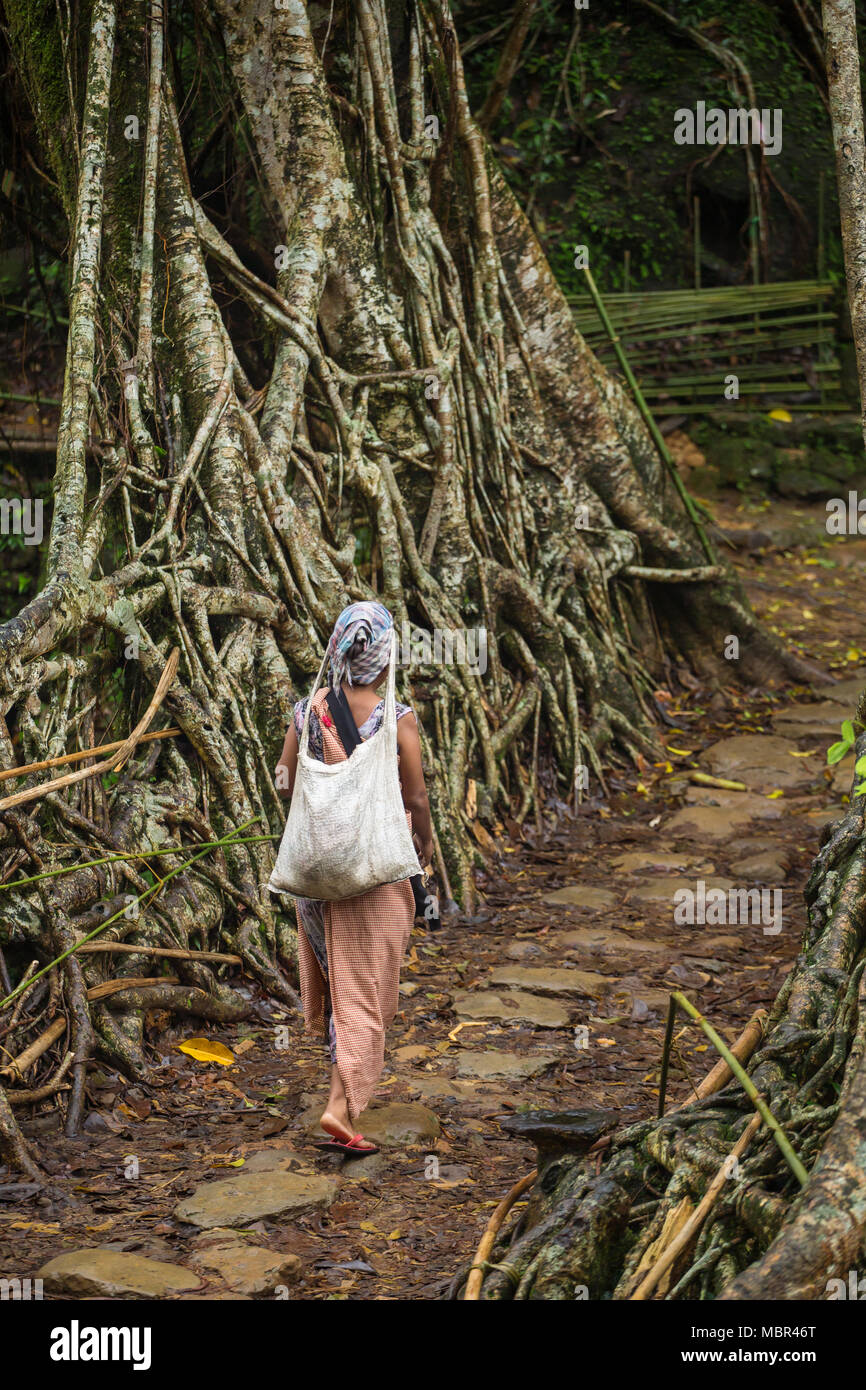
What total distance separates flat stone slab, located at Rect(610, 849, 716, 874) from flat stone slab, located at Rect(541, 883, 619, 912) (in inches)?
9.6

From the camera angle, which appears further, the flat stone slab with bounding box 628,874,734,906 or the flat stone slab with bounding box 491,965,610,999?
the flat stone slab with bounding box 628,874,734,906

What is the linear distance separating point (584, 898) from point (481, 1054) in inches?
54.8

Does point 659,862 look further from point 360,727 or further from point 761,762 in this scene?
point 360,727

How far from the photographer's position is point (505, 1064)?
4.04 m

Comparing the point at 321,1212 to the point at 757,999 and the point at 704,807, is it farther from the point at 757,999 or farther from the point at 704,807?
the point at 704,807

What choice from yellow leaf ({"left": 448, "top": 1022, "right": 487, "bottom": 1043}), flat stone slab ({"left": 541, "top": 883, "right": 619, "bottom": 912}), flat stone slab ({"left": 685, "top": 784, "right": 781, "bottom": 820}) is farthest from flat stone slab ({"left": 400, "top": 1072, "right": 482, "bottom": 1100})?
flat stone slab ({"left": 685, "top": 784, "right": 781, "bottom": 820})

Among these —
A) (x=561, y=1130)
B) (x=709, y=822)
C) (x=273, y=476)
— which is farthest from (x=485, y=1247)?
(x=709, y=822)

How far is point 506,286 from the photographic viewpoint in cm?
670

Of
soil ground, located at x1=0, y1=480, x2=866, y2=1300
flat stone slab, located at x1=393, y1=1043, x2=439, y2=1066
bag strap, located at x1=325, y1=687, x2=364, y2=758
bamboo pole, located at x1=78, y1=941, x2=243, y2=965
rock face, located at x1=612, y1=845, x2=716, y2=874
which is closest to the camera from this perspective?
soil ground, located at x1=0, y1=480, x2=866, y2=1300

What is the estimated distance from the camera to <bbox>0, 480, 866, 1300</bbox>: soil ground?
3006mm

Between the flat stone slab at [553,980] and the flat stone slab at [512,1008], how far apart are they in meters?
0.06

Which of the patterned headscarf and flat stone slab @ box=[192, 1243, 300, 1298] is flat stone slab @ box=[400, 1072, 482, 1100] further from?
the patterned headscarf
